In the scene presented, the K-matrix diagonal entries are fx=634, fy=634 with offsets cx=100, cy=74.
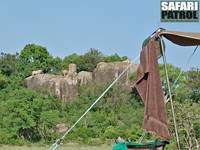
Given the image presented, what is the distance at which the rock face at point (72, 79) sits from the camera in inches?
1396

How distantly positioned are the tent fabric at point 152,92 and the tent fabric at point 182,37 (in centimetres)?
21

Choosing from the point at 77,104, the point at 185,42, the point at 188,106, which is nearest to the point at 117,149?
the point at 185,42

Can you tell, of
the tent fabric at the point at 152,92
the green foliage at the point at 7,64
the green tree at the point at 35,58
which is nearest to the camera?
the tent fabric at the point at 152,92

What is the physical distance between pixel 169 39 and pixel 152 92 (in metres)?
0.79

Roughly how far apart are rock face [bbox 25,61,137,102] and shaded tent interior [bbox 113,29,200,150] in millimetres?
26835

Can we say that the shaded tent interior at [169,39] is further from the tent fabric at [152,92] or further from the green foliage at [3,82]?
the green foliage at [3,82]

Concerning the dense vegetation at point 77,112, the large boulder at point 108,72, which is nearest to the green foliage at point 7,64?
the dense vegetation at point 77,112

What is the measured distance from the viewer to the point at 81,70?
40.9 meters

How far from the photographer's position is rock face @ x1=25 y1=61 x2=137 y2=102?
3547 cm

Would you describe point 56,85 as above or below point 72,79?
below

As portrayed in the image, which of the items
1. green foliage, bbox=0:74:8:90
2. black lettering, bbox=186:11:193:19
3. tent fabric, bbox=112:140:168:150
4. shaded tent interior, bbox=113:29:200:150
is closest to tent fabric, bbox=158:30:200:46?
shaded tent interior, bbox=113:29:200:150

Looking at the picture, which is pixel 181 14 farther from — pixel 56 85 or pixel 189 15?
pixel 56 85

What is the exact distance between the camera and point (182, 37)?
24.0ft

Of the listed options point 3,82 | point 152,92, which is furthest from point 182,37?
point 3,82
